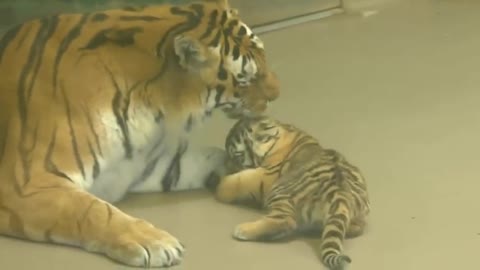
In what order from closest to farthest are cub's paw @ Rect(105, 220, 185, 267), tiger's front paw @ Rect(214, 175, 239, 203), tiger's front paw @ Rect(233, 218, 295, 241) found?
cub's paw @ Rect(105, 220, 185, 267) → tiger's front paw @ Rect(233, 218, 295, 241) → tiger's front paw @ Rect(214, 175, 239, 203)

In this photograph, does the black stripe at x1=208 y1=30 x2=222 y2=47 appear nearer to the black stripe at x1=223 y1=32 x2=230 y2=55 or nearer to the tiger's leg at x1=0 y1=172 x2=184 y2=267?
the black stripe at x1=223 y1=32 x2=230 y2=55

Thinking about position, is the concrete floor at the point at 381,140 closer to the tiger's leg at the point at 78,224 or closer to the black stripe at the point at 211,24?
the tiger's leg at the point at 78,224

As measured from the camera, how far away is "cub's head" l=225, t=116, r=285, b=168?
85.5 inches

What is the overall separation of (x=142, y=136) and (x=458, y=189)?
2.18 ft

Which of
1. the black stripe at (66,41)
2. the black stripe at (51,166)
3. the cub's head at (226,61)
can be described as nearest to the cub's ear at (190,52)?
the cub's head at (226,61)

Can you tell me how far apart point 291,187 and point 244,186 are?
156 mm

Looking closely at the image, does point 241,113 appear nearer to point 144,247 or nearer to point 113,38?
point 113,38

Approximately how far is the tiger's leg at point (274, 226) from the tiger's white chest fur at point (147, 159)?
274 mm

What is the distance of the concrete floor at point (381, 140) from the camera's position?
194 cm

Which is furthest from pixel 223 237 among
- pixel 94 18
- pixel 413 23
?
pixel 413 23

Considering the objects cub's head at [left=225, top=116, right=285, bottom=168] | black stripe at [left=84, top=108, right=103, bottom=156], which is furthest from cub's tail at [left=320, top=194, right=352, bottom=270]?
black stripe at [left=84, top=108, right=103, bottom=156]

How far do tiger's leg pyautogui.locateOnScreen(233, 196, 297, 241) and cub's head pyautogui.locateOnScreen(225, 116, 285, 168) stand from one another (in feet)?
0.62

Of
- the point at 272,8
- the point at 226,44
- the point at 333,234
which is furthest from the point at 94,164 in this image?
the point at 272,8

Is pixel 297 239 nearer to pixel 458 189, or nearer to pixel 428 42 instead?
pixel 458 189
